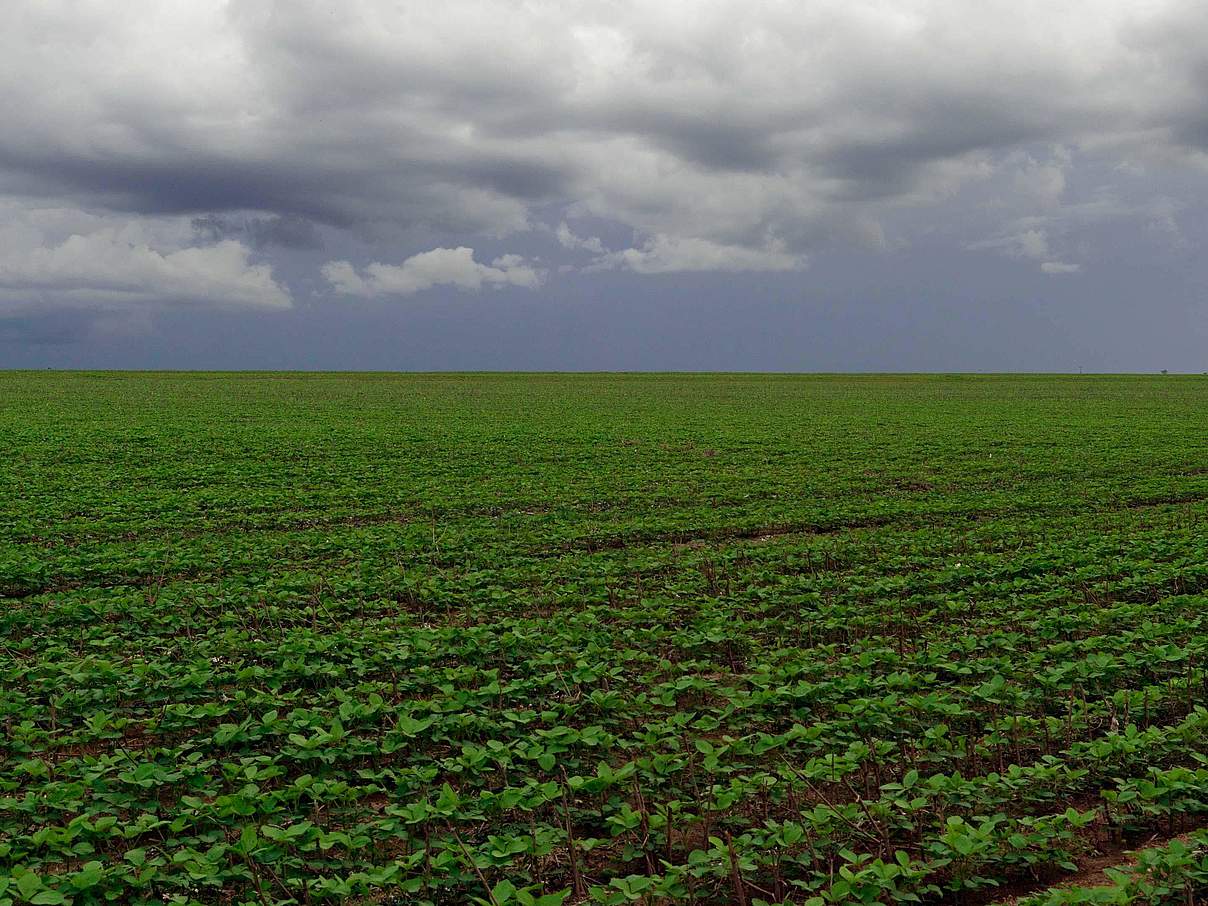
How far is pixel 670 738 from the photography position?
6.78 metres

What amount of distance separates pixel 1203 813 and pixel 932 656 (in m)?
2.69

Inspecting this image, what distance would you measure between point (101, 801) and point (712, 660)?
18.3 ft

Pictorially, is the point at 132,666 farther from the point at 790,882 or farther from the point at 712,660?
the point at 790,882

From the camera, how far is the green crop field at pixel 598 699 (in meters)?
5.23

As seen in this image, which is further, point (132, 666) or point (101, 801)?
point (132, 666)

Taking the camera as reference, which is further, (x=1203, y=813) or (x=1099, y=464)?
(x=1099, y=464)

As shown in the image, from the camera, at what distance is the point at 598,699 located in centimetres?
727

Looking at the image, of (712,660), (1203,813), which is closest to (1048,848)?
(1203,813)

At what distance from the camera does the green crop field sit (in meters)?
5.23

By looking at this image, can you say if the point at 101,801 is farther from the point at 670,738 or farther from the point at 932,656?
the point at 932,656

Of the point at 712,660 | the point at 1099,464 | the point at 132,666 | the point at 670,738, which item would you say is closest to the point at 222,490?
the point at 132,666

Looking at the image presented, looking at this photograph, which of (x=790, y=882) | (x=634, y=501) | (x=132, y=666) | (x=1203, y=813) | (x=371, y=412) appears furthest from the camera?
(x=371, y=412)

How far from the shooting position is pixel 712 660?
9125 mm

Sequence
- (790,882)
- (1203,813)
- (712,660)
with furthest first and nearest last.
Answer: (712,660)
(1203,813)
(790,882)
